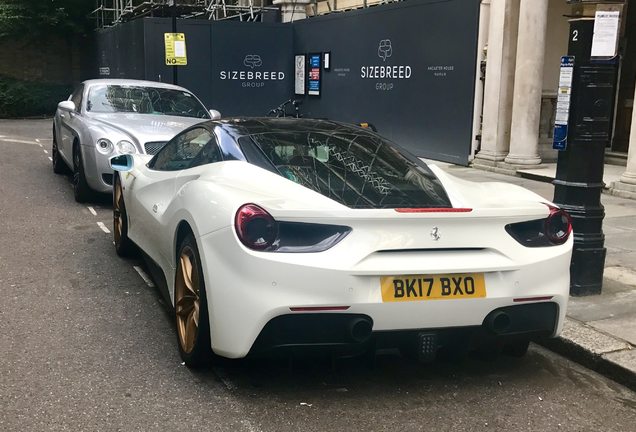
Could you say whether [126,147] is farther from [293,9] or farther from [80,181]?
[293,9]

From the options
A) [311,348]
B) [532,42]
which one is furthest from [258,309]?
[532,42]

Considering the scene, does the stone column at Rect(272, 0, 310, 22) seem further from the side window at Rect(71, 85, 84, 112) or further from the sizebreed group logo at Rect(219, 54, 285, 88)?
the side window at Rect(71, 85, 84, 112)

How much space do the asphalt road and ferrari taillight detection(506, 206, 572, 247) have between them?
858 mm

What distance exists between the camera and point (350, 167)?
4117 millimetres

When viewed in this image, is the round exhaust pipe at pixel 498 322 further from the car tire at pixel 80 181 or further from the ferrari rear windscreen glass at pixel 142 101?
the ferrari rear windscreen glass at pixel 142 101

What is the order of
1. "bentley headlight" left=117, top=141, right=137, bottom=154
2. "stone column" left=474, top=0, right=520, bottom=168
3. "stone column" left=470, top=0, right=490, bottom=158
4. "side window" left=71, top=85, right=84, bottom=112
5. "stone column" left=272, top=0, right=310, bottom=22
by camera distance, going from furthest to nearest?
"stone column" left=272, top=0, right=310, bottom=22 < "stone column" left=470, top=0, right=490, bottom=158 < "stone column" left=474, top=0, right=520, bottom=168 < "side window" left=71, top=85, right=84, bottom=112 < "bentley headlight" left=117, top=141, right=137, bottom=154

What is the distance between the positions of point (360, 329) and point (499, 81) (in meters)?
10.2

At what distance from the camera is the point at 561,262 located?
369 cm

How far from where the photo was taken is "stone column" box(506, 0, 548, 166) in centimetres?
1182

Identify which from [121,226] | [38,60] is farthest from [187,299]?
[38,60]

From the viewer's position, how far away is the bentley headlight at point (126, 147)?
326 inches

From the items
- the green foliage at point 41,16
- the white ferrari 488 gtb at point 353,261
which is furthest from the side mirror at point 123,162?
the green foliage at point 41,16

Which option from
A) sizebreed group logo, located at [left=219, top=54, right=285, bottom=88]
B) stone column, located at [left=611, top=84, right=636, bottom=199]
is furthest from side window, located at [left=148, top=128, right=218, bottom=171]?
sizebreed group logo, located at [left=219, top=54, right=285, bottom=88]

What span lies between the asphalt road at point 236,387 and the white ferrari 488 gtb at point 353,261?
266 mm
